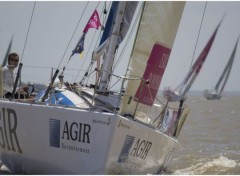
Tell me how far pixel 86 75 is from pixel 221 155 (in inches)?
217

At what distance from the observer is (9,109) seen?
794 cm

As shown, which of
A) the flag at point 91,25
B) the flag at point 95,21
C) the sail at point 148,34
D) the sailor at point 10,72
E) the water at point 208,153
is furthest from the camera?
the flag at point 95,21

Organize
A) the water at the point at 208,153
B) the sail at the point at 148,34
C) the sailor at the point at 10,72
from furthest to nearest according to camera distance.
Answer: the water at the point at 208,153 → the sailor at the point at 10,72 → the sail at the point at 148,34

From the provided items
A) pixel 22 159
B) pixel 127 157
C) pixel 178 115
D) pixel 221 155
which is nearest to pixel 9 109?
pixel 22 159

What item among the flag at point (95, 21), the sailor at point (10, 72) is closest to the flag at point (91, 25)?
the flag at point (95, 21)

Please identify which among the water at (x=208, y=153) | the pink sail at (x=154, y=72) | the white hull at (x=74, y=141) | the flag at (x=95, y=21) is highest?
the flag at (x=95, y=21)

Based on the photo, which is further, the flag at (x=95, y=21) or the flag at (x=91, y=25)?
the flag at (x=95, y=21)

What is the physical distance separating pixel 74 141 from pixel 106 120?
1.97ft

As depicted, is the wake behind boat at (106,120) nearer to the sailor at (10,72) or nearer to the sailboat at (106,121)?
the sailboat at (106,121)

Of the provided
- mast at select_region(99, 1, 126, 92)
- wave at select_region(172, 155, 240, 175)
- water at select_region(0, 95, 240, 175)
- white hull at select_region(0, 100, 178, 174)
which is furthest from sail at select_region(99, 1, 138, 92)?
wave at select_region(172, 155, 240, 175)

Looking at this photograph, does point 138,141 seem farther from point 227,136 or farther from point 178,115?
point 227,136

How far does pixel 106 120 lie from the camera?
6652mm

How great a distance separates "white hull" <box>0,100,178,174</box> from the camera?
6.73 meters

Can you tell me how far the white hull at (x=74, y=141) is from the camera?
6730 mm
